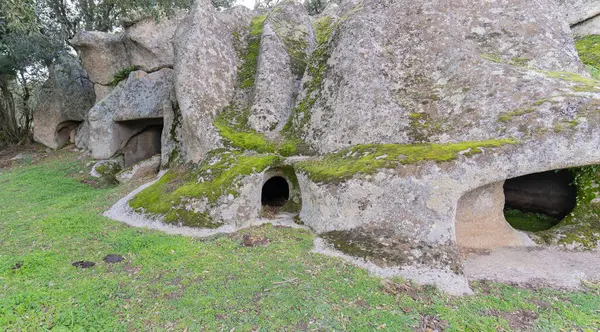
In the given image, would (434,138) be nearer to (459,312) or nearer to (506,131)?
(506,131)

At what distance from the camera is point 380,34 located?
10.7 m

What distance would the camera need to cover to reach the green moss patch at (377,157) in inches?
295

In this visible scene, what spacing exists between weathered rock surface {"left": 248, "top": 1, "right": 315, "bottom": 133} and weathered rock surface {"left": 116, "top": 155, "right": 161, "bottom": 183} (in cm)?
630

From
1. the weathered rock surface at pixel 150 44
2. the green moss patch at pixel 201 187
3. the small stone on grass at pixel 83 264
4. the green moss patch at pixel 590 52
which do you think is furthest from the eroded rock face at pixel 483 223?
the weathered rock surface at pixel 150 44

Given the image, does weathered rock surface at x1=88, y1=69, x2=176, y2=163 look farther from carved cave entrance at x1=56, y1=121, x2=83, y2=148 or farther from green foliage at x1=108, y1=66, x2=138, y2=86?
carved cave entrance at x1=56, y1=121, x2=83, y2=148

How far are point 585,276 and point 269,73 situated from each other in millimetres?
11165

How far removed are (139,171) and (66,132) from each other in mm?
12712

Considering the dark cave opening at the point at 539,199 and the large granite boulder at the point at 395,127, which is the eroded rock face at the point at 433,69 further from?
the dark cave opening at the point at 539,199

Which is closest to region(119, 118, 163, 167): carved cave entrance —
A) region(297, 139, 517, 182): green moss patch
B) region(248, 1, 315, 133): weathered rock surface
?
region(248, 1, 315, 133): weathered rock surface

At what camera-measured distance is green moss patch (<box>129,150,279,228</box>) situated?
30.2 feet

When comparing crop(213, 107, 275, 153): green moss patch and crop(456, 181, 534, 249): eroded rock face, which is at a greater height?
crop(213, 107, 275, 153): green moss patch

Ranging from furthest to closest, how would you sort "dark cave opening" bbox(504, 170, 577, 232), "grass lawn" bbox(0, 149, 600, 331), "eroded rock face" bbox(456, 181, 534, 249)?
"dark cave opening" bbox(504, 170, 577, 232) → "eroded rock face" bbox(456, 181, 534, 249) → "grass lawn" bbox(0, 149, 600, 331)

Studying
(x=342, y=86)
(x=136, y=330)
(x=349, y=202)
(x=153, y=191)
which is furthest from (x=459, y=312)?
(x=153, y=191)

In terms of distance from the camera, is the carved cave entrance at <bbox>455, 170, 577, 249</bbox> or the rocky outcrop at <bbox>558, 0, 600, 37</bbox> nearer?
the carved cave entrance at <bbox>455, 170, 577, 249</bbox>
